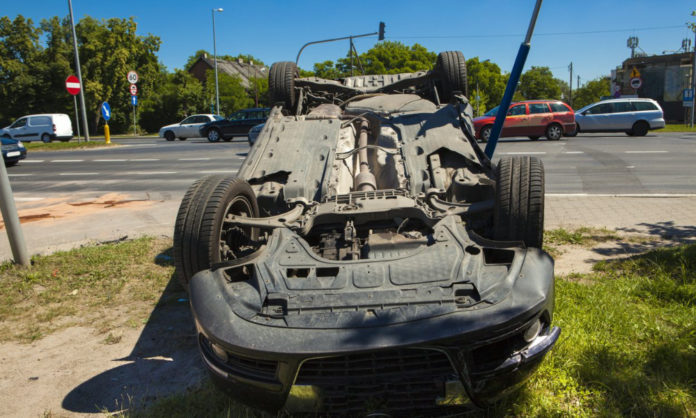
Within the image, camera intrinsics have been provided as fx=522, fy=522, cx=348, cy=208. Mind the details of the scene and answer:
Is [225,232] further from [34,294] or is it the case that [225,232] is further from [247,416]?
[34,294]

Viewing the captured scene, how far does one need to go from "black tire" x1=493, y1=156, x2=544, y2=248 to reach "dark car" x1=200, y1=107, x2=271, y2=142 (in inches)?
828

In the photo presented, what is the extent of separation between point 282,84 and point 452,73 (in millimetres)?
2104

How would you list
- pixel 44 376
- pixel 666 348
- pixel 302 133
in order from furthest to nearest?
pixel 302 133 < pixel 44 376 < pixel 666 348

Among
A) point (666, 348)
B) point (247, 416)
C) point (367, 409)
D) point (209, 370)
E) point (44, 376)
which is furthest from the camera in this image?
point (44, 376)

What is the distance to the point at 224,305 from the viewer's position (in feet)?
8.64

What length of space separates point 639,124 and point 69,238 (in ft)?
61.1

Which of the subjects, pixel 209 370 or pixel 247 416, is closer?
pixel 209 370

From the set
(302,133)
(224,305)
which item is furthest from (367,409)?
(302,133)

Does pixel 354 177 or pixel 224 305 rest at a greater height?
pixel 354 177

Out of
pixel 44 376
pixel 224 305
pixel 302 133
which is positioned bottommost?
pixel 44 376

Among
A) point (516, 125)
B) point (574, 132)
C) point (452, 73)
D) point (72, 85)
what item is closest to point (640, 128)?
point (574, 132)

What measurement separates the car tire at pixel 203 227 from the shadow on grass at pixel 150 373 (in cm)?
57

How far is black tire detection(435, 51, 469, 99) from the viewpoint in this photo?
6.38 meters

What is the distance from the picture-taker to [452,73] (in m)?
6.39
